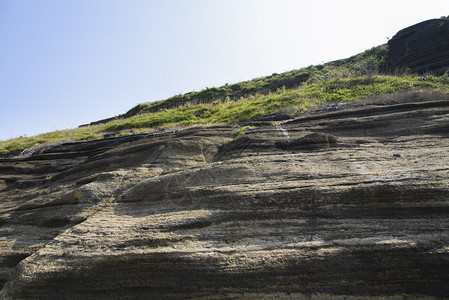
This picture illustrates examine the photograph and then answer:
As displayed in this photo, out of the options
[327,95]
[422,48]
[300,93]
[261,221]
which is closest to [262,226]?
[261,221]

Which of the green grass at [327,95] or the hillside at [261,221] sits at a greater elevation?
the green grass at [327,95]

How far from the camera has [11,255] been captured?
6.07 metres

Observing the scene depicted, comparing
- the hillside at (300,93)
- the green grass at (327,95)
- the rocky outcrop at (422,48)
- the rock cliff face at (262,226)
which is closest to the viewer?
the rock cliff face at (262,226)

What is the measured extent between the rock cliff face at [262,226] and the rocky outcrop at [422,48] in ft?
51.0

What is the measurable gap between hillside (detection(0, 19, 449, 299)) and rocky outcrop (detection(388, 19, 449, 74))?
14.9 meters

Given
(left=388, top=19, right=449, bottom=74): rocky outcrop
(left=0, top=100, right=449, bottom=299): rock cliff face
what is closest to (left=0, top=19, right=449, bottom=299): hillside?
(left=0, top=100, right=449, bottom=299): rock cliff face

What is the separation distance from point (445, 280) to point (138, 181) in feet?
23.4

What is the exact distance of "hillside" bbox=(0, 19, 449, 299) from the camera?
3943mm

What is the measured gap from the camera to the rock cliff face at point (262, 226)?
3932 mm

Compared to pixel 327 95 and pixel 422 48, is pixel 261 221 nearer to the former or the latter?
pixel 327 95

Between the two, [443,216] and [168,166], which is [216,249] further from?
[168,166]

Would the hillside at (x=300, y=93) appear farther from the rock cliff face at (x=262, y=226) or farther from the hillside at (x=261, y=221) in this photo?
the rock cliff face at (x=262, y=226)

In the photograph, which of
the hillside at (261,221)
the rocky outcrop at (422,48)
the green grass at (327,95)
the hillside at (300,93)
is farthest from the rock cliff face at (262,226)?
the rocky outcrop at (422,48)

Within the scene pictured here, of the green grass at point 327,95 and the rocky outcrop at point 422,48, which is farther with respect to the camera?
the rocky outcrop at point 422,48
